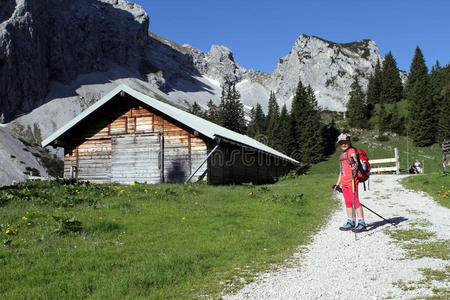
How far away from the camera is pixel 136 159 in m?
21.1

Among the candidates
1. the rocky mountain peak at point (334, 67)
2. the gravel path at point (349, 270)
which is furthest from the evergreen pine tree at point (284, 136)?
the rocky mountain peak at point (334, 67)

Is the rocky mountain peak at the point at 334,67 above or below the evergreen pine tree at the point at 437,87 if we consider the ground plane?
above

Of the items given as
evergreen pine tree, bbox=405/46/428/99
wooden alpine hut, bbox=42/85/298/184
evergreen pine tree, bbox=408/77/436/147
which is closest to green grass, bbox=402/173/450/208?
wooden alpine hut, bbox=42/85/298/184

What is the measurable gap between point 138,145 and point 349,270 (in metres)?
17.5

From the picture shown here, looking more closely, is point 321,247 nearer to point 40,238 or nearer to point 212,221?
point 212,221

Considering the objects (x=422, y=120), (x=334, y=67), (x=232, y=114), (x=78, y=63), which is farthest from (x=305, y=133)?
(x=334, y=67)

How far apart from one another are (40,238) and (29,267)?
1671 millimetres

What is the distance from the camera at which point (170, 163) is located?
798 inches

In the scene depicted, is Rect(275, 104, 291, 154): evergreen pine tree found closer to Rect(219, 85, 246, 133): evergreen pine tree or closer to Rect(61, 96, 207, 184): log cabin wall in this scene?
Rect(219, 85, 246, 133): evergreen pine tree

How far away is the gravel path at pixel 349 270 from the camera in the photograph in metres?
4.49

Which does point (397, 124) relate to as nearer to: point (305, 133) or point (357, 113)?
point (357, 113)

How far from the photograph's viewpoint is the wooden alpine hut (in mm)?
19719

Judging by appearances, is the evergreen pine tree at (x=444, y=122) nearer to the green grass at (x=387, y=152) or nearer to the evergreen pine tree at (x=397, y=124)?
the green grass at (x=387, y=152)

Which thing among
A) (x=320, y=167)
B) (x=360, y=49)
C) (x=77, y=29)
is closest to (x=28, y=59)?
(x=77, y=29)
